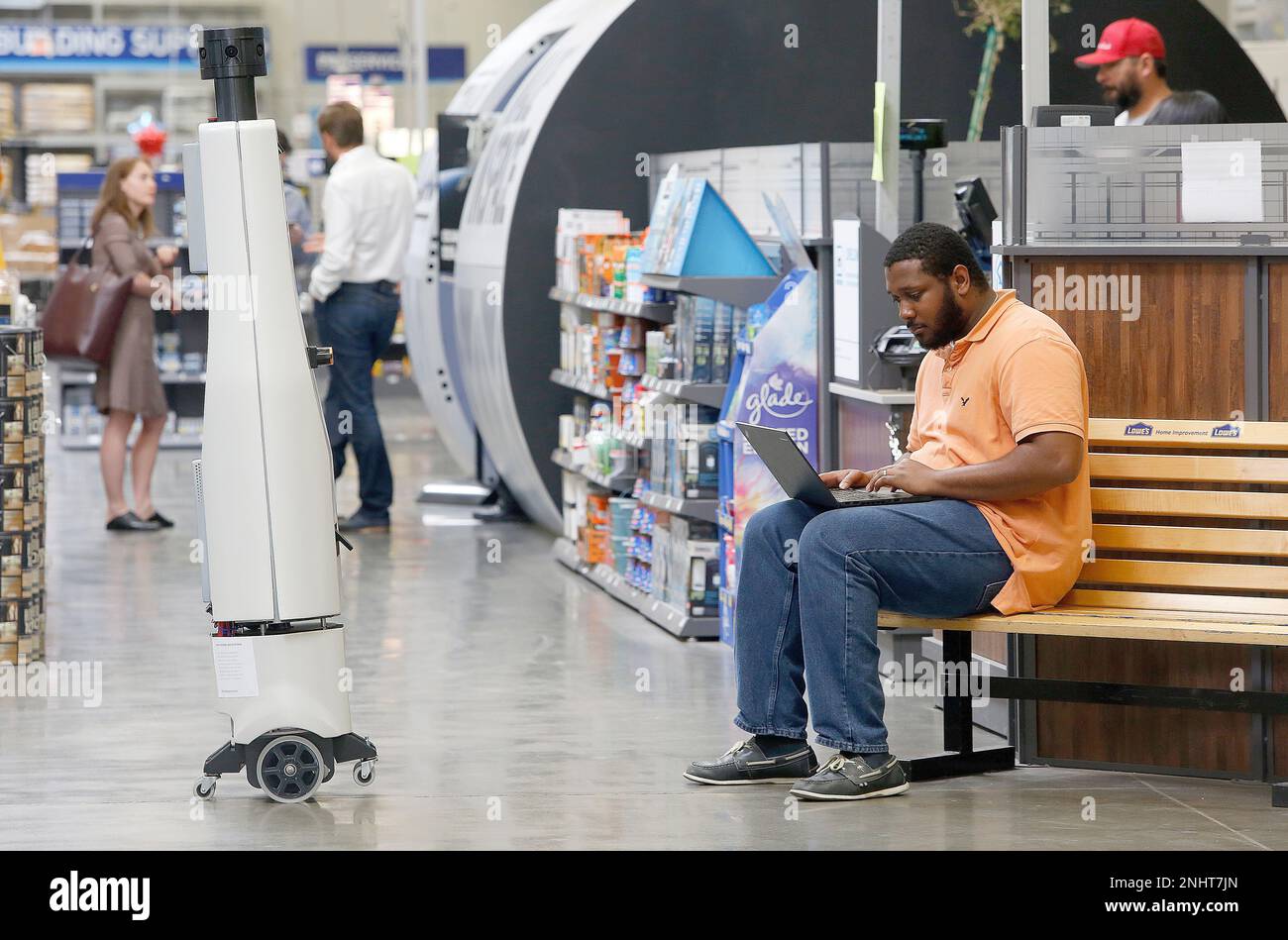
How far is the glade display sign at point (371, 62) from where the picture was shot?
78.8 ft

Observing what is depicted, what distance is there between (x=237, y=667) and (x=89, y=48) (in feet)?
67.9

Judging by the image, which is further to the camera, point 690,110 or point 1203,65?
point 1203,65

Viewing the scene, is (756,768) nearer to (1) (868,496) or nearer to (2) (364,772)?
(1) (868,496)

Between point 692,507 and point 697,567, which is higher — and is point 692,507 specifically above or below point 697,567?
above

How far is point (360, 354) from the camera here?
934 centimetres

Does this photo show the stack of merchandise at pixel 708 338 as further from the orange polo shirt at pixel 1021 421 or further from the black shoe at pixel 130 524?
the black shoe at pixel 130 524

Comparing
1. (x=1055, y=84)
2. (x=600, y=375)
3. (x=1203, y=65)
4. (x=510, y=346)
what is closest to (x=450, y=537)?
(x=510, y=346)

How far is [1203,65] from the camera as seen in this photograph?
963cm

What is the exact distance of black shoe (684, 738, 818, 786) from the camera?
4504 millimetres

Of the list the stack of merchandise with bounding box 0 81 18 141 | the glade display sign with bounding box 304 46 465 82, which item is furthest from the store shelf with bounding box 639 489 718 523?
the glade display sign with bounding box 304 46 465 82

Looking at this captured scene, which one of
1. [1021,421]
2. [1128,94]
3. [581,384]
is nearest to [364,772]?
[1021,421]

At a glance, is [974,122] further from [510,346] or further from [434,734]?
[434,734]

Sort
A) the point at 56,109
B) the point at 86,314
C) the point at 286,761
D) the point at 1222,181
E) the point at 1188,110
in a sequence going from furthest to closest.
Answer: the point at 56,109, the point at 86,314, the point at 1188,110, the point at 1222,181, the point at 286,761
